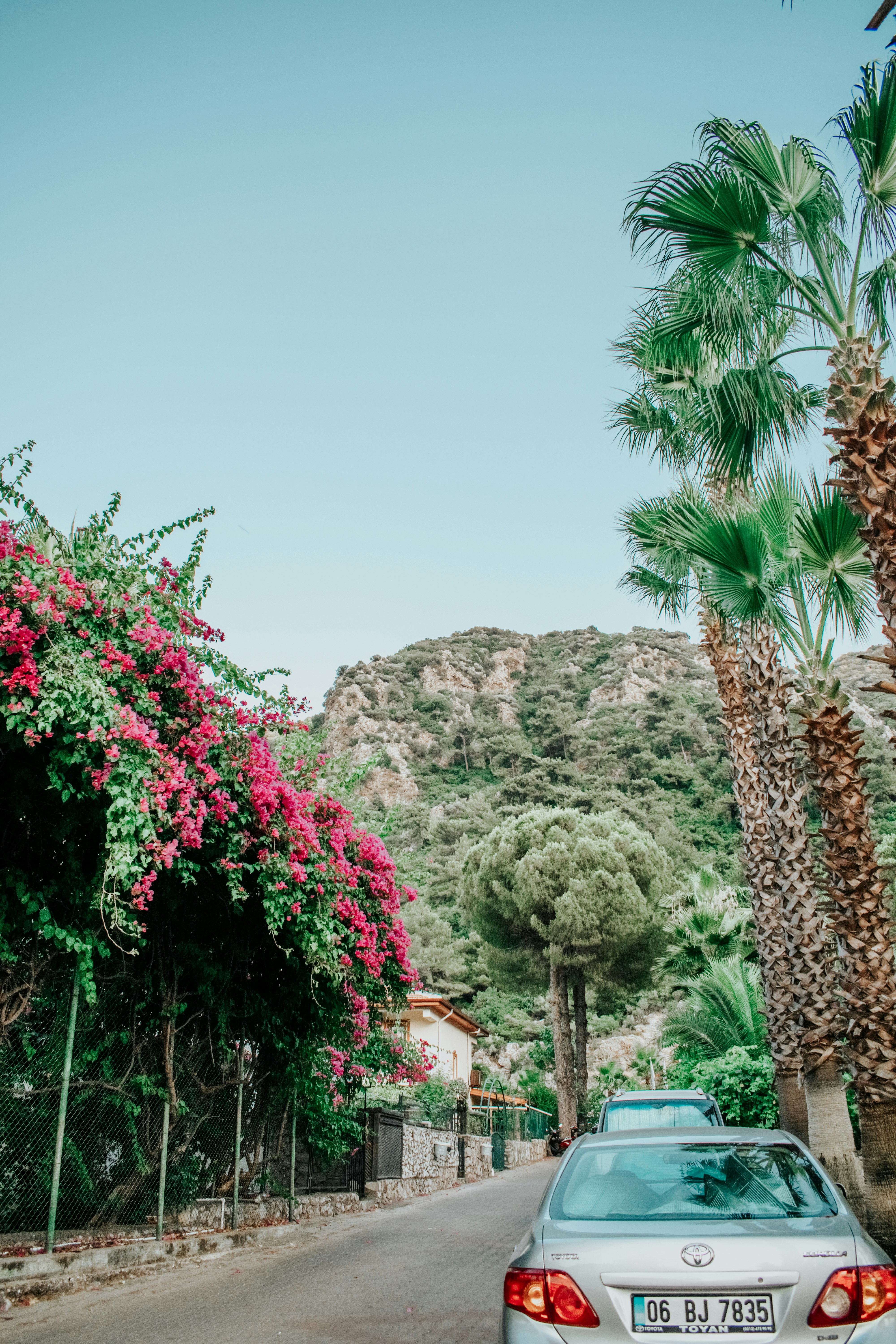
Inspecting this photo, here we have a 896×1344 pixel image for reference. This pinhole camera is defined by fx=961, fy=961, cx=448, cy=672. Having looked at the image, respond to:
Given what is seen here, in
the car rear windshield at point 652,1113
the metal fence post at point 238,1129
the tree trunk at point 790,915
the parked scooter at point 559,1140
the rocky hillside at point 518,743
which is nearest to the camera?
the tree trunk at point 790,915

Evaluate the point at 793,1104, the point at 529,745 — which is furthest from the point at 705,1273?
the point at 529,745

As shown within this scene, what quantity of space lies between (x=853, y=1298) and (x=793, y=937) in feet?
26.6

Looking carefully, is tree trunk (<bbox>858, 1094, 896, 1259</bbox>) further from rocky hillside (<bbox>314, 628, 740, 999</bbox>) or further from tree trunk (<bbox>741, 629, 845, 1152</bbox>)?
rocky hillside (<bbox>314, 628, 740, 999</bbox>)

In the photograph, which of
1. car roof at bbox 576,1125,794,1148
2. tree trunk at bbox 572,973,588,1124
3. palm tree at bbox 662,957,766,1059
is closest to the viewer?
car roof at bbox 576,1125,794,1148

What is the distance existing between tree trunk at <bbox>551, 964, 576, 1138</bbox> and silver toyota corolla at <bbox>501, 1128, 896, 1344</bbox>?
32204mm

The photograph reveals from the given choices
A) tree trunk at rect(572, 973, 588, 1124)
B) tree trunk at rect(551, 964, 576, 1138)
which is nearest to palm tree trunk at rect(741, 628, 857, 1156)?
tree trunk at rect(551, 964, 576, 1138)

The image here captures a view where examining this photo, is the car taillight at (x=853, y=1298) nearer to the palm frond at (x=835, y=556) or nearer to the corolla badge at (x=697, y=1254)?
the corolla badge at (x=697, y=1254)

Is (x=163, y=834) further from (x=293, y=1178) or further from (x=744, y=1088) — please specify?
(x=744, y=1088)

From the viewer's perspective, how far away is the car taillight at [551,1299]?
3107mm

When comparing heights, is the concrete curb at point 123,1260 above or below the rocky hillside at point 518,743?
below

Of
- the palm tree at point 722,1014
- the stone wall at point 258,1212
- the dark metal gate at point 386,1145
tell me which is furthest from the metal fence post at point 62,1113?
the palm tree at point 722,1014

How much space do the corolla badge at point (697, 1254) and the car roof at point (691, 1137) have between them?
86 cm

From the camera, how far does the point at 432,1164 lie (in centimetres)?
2161

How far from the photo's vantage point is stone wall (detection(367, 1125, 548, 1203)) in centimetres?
1739
